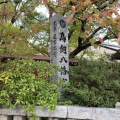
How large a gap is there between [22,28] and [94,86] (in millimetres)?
4869

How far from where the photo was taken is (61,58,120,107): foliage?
3.98m

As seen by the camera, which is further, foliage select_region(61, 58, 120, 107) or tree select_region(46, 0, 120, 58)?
foliage select_region(61, 58, 120, 107)

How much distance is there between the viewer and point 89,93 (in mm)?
3990

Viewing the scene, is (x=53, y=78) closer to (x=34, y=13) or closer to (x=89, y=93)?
(x=89, y=93)

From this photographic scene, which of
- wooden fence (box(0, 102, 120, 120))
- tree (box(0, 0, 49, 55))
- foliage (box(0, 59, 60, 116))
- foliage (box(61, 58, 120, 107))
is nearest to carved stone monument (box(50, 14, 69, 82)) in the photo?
foliage (box(61, 58, 120, 107))

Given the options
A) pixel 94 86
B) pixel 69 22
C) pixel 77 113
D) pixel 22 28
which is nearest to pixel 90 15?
pixel 69 22

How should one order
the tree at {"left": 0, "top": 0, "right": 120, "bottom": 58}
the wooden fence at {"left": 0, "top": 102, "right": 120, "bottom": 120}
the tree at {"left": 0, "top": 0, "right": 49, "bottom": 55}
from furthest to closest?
the tree at {"left": 0, "top": 0, "right": 49, "bottom": 55}, the tree at {"left": 0, "top": 0, "right": 120, "bottom": 58}, the wooden fence at {"left": 0, "top": 102, "right": 120, "bottom": 120}

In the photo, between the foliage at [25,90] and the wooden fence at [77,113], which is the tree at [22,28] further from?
the wooden fence at [77,113]

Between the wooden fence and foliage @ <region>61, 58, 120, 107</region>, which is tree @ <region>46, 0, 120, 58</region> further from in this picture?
the wooden fence

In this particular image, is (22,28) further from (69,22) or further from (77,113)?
(77,113)

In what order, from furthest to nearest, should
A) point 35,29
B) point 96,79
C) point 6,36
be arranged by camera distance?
1. point 35,29
2. point 6,36
3. point 96,79

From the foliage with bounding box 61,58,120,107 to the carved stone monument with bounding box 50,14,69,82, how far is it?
0.23 meters

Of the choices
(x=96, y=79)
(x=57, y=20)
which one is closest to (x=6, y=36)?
(x=57, y=20)

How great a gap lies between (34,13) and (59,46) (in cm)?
467
